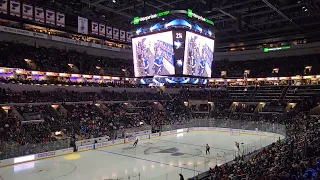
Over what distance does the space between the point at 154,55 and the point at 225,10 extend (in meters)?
11.6

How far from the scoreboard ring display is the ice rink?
23.5ft

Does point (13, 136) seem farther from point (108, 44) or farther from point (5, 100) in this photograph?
point (108, 44)

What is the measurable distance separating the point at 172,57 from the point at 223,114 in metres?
22.5

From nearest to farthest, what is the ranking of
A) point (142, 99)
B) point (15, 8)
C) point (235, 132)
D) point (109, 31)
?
point (15, 8) < point (235, 132) < point (109, 31) < point (142, 99)

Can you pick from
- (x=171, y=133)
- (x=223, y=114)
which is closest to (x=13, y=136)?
(x=171, y=133)

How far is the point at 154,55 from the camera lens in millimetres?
27281

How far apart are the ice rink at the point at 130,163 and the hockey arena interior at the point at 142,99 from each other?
3.5 inches

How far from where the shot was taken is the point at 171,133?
36875 mm

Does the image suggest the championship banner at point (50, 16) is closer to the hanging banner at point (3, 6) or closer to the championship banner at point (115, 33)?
the hanging banner at point (3, 6)

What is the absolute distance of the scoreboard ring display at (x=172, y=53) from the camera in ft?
85.5

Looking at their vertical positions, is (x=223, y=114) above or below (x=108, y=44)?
below

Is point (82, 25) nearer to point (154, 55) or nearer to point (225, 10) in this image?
point (154, 55)

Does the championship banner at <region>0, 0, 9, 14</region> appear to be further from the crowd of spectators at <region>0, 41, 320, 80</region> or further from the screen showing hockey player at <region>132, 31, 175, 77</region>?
the screen showing hockey player at <region>132, 31, 175, 77</region>

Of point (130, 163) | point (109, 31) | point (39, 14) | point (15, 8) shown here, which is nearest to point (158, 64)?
point (130, 163)
